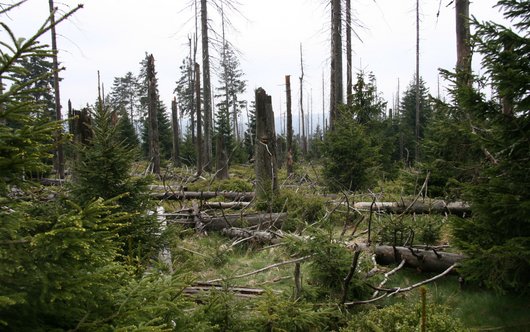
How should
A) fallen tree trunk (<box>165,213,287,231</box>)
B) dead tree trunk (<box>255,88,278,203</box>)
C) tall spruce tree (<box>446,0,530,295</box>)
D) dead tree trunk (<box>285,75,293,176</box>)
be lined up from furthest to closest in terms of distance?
dead tree trunk (<box>285,75,293,176</box>), dead tree trunk (<box>255,88,278,203</box>), fallen tree trunk (<box>165,213,287,231</box>), tall spruce tree (<box>446,0,530,295</box>)

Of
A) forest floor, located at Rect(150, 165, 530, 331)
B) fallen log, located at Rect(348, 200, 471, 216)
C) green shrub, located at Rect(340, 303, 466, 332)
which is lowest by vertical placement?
forest floor, located at Rect(150, 165, 530, 331)

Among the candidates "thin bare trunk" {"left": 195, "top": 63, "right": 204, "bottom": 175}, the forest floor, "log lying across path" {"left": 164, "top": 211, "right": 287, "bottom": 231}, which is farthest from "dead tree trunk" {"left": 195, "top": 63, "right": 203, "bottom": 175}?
the forest floor

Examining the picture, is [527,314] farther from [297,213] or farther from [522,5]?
[297,213]

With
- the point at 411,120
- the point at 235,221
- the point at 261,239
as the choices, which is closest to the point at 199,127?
the point at 235,221

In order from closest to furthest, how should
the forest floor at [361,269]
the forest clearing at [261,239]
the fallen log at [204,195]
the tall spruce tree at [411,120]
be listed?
the forest clearing at [261,239] < the forest floor at [361,269] < the fallen log at [204,195] < the tall spruce tree at [411,120]

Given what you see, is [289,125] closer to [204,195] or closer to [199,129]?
[199,129]

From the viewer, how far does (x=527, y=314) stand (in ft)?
13.6

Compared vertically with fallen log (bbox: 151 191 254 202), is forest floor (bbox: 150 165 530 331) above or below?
below

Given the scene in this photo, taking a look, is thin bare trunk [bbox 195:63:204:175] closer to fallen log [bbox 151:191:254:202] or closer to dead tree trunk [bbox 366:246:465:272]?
fallen log [bbox 151:191:254:202]

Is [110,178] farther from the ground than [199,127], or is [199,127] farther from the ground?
[199,127]

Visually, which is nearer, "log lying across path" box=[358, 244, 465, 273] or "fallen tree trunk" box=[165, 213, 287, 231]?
"log lying across path" box=[358, 244, 465, 273]

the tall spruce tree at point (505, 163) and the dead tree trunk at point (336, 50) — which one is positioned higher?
the dead tree trunk at point (336, 50)

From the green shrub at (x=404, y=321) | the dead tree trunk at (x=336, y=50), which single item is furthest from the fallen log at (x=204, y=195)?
the green shrub at (x=404, y=321)

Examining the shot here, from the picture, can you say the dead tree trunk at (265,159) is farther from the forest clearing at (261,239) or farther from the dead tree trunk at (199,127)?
the dead tree trunk at (199,127)
